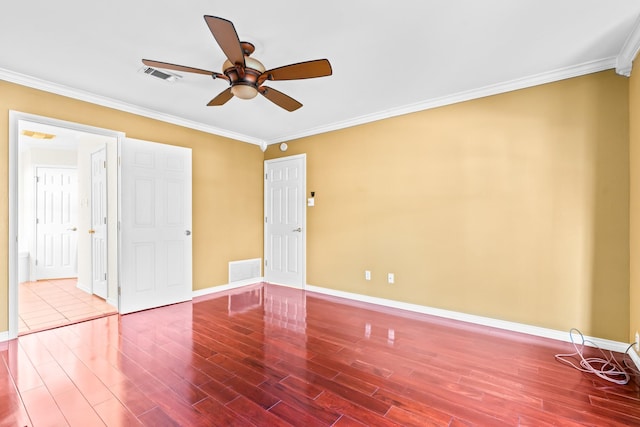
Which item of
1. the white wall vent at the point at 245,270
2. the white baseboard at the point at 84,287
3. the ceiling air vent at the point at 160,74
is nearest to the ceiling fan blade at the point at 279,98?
the ceiling air vent at the point at 160,74

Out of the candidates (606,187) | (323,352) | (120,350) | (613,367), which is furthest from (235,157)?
(613,367)

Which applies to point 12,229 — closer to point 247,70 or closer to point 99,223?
point 99,223

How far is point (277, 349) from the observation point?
2697 mm

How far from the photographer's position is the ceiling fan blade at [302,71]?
2.08m

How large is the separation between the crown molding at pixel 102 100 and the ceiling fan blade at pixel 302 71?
7.86 ft

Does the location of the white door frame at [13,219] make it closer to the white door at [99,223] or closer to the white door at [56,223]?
the white door at [99,223]

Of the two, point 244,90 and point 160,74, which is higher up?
point 160,74

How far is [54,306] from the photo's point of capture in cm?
390

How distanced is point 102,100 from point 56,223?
368 centimetres

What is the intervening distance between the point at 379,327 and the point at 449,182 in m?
1.86

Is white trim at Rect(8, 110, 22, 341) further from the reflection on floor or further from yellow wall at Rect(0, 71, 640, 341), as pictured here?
the reflection on floor

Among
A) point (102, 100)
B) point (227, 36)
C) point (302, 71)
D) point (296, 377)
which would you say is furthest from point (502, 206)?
point (102, 100)

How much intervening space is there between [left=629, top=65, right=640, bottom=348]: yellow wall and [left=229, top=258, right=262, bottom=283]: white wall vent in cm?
469

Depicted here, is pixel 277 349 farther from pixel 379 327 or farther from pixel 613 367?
pixel 613 367
